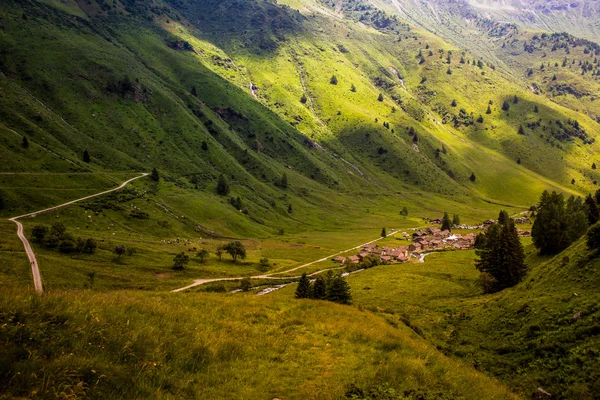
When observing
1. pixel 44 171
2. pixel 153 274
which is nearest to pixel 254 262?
pixel 153 274

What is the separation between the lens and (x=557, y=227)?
219 feet

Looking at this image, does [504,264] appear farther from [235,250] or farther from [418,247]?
[418,247]

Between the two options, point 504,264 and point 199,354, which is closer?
point 199,354

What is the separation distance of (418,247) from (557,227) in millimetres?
72342

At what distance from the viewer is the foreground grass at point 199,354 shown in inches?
299

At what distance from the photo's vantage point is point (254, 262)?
104375 millimetres

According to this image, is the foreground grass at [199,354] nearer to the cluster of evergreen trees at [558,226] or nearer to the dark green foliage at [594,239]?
the dark green foliage at [594,239]

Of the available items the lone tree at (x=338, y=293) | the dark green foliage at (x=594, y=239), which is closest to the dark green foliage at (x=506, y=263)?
the dark green foliage at (x=594, y=239)

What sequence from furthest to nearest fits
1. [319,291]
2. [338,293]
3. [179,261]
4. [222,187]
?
[222,187] → [179,261] → [338,293] → [319,291]

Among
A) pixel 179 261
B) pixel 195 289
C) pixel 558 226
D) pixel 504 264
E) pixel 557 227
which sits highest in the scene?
pixel 558 226

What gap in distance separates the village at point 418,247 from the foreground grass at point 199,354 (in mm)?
91560

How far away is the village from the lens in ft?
384

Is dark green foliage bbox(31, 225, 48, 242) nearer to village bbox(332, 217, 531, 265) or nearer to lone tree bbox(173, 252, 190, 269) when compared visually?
lone tree bbox(173, 252, 190, 269)

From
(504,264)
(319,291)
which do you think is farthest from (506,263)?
(319,291)
